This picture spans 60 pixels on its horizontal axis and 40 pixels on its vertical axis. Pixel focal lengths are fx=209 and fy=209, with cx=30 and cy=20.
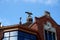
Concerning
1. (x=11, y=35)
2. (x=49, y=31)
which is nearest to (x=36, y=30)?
(x=49, y=31)

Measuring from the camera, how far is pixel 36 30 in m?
30.0

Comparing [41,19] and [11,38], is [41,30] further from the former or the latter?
[11,38]

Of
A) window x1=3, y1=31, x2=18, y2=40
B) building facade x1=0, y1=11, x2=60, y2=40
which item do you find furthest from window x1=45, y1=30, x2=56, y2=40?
window x1=3, y1=31, x2=18, y2=40

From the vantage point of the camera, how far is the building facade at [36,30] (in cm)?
2736

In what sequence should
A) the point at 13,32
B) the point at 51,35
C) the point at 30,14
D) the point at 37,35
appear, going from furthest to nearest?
the point at 30,14, the point at 51,35, the point at 37,35, the point at 13,32

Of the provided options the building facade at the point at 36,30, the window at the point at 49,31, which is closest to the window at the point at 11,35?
the building facade at the point at 36,30

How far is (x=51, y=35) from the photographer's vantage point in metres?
31.9

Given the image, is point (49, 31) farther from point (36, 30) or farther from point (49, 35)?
point (36, 30)

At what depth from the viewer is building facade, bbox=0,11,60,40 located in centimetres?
2736

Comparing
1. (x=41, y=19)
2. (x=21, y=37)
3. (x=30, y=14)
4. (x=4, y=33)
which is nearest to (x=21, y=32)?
(x=21, y=37)

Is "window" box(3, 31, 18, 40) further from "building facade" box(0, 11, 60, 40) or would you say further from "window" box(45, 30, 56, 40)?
"window" box(45, 30, 56, 40)

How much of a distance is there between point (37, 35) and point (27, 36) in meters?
2.09

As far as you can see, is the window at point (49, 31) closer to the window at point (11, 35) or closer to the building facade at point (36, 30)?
the building facade at point (36, 30)

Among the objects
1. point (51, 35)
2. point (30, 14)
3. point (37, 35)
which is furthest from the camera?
point (30, 14)
